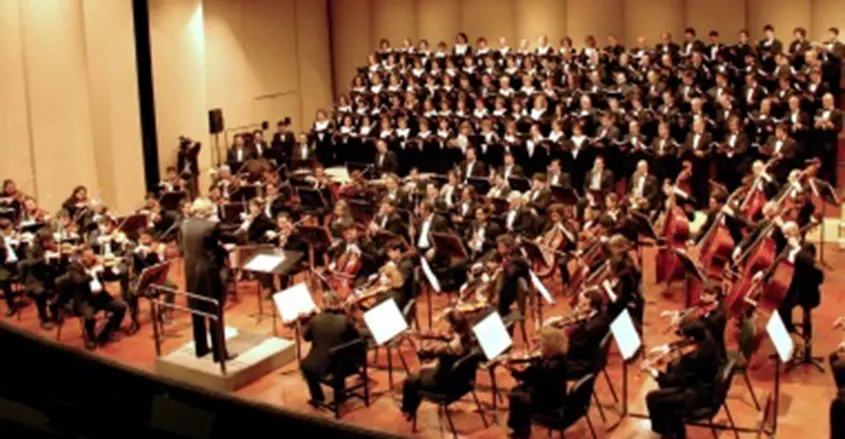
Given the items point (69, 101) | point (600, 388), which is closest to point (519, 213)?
point (600, 388)

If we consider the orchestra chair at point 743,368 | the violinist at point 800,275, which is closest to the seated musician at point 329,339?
the orchestra chair at point 743,368

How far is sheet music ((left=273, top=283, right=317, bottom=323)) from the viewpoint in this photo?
864 centimetres

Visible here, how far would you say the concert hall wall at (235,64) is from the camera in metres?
18.0

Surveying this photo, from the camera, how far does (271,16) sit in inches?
833

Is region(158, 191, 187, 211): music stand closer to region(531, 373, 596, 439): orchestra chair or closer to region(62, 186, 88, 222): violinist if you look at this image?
region(62, 186, 88, 222): violinist

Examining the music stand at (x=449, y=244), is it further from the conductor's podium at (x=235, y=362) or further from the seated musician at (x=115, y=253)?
the seated musician at (x=115, y=253)

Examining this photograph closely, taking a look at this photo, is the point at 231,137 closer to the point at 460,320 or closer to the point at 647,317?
the point at 647,317

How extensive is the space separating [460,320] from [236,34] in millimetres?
13636

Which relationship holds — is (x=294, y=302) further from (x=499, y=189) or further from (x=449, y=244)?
(x=499, y=189)

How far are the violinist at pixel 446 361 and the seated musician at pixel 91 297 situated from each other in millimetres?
3886

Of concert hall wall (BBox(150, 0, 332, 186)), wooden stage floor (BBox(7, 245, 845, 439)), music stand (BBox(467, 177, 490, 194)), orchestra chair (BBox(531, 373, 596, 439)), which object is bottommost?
wooden stage floor (BBox(7, 245, 845, 439))

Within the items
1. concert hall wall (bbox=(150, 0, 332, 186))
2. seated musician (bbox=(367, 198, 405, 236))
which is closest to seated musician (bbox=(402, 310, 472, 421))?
seated musician (bbox=(367, 198, 405, 236))

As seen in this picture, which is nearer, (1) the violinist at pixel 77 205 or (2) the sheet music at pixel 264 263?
(2) the sheet music at pixel 264 263

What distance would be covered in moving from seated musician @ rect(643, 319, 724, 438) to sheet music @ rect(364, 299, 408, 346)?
6.66ft
